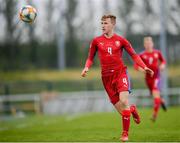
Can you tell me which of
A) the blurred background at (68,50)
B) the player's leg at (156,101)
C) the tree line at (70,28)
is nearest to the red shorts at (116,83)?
the player's leg at (156,101)

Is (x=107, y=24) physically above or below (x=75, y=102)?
above

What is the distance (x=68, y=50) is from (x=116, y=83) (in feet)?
73.4

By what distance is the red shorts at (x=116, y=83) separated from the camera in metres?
12.1

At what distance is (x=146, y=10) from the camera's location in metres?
31.6

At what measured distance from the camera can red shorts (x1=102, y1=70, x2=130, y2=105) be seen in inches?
476

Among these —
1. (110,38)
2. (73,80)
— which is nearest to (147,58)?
(110,38)

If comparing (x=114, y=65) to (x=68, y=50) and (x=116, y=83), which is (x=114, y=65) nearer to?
(x=116, y=83)

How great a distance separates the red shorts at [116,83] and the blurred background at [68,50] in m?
17.2

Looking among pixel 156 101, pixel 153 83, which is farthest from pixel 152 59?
pixel 156 101

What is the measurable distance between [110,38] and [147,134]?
2.62 meters

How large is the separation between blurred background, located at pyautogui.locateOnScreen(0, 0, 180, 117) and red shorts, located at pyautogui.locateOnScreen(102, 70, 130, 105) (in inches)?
675

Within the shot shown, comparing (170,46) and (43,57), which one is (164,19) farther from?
(43,57)

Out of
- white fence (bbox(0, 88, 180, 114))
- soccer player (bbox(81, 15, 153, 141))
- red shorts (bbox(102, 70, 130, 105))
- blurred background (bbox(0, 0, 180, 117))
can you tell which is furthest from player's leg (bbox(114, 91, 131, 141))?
white fence (bbox(0, 88, 180, 114))

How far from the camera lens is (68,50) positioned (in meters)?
34.4
